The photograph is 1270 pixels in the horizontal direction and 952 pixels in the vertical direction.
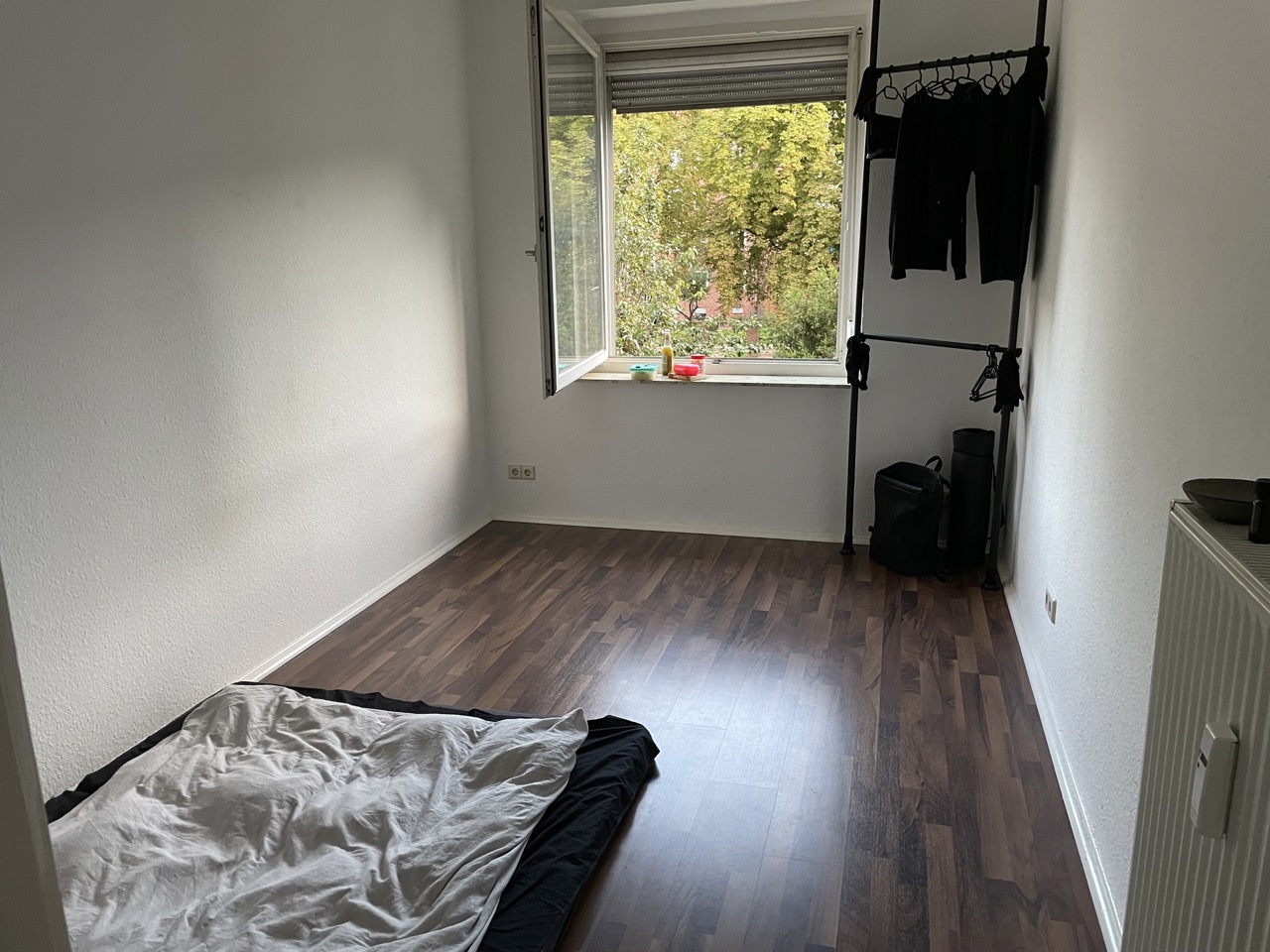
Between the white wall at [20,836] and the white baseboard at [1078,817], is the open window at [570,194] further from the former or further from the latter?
the white wall at [20,836]

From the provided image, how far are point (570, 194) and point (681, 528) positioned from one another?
160cm

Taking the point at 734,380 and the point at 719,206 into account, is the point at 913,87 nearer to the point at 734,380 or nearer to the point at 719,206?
the point at 719,206

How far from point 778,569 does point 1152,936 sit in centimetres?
281

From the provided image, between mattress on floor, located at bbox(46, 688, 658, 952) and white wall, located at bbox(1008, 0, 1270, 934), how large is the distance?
104 centimetres

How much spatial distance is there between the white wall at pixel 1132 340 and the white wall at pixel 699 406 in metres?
0.86

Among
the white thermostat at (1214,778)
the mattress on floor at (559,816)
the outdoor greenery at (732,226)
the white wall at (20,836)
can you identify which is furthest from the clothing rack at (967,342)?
the white wall at (20,836)

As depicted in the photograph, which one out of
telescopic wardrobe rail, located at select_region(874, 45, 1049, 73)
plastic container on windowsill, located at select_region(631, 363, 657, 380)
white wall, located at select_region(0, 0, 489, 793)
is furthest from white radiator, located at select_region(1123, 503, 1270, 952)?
plastic container on windowsill, located at select_region(631, 363, 657, 380)

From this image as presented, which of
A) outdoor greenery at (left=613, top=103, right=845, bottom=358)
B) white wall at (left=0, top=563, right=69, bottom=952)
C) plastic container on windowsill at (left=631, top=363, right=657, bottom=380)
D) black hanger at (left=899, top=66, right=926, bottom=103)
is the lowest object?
plastic container on windowsill at (left=631, top=363, right=657, bottom=380)

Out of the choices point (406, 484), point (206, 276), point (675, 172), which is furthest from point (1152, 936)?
point (675, 172)

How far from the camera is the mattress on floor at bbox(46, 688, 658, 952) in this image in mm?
1933

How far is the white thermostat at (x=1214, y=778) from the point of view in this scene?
0.97 m

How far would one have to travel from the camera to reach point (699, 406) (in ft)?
14.6

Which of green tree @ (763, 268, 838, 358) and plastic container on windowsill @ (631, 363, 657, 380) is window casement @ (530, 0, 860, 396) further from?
plastic container on windowsill @ (631, 363, 657, 380)

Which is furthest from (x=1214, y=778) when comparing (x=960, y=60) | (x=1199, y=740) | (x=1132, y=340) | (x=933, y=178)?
(x=960, y=60)
